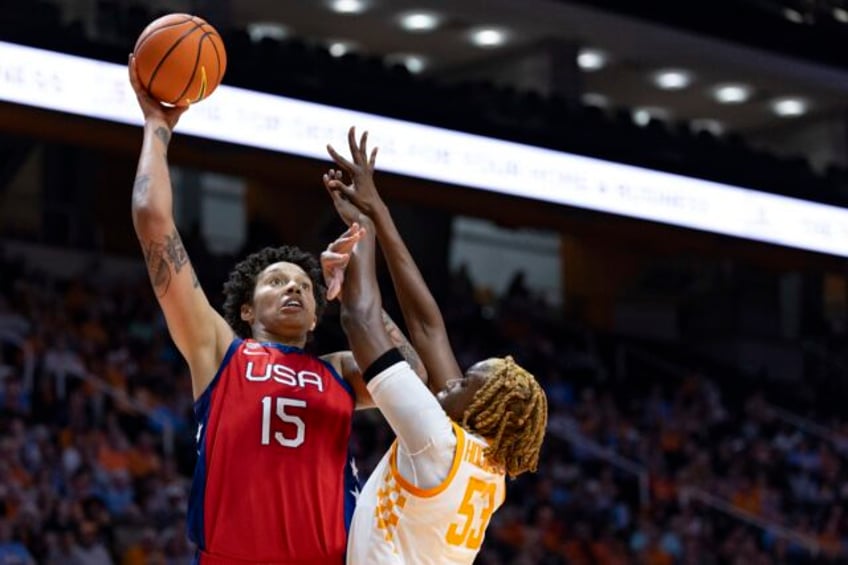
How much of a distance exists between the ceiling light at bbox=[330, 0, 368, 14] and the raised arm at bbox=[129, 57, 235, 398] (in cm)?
1240

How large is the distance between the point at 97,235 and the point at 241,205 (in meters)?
4.91

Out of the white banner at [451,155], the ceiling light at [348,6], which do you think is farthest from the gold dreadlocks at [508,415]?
the ceiling light at [348,6]

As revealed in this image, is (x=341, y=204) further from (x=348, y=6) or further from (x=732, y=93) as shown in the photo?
(x=732, y=93)

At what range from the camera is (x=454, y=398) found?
4.11 metres

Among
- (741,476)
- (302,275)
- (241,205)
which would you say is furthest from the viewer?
(241,205)

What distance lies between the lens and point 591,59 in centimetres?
1816

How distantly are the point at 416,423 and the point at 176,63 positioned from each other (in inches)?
46.4

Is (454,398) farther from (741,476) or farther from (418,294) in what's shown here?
(741,476)

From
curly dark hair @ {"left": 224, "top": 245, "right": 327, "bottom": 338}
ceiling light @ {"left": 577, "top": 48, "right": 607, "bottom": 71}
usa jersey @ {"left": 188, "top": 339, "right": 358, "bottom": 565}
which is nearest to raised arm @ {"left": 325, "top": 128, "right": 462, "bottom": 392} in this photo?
curly dark hair @ {"left": 224, "top": 245, "right": 327, "bottom": 338}

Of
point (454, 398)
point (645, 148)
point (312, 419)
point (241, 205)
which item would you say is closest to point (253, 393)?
point (312, 419)

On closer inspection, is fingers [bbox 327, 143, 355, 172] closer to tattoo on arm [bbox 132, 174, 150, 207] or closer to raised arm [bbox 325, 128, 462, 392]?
raised arm [bbox 325, 128, 462, 392]

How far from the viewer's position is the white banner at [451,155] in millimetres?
10164

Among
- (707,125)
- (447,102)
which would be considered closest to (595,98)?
(707,125)

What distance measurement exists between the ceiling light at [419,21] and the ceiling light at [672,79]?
327cm
